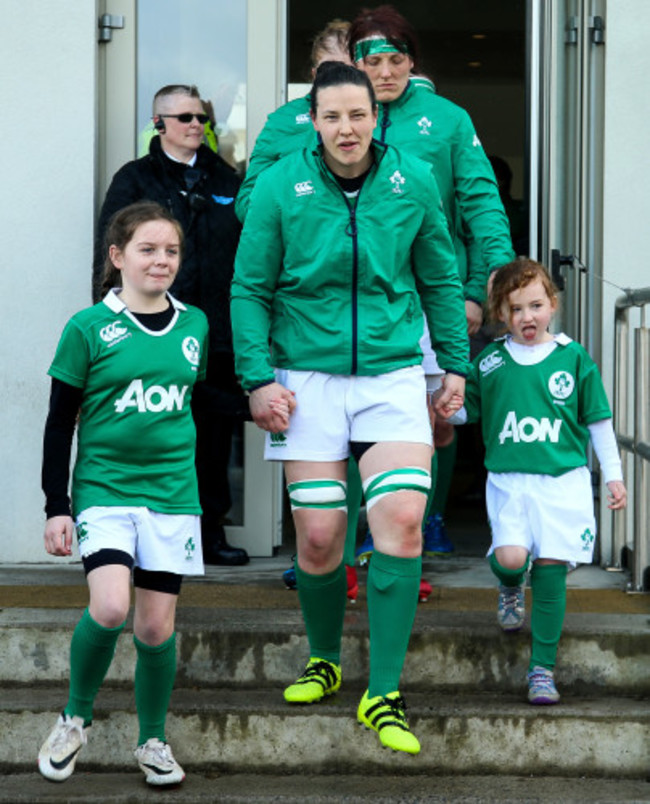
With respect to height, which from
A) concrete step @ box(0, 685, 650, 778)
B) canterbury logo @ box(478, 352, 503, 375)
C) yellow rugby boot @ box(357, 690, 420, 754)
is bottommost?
concrete step @ box(0, 685, 650, 778)

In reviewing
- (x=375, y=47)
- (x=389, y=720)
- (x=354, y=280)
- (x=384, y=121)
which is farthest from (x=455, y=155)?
(x=389, y=720)

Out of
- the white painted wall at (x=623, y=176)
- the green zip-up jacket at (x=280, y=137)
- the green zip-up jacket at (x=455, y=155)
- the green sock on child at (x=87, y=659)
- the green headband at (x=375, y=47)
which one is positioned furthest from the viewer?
the white painted wall at (x=623, y=176)

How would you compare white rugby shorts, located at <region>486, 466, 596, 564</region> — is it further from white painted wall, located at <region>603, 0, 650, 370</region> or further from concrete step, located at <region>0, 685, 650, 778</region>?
white painted wall, located at <region>603, 0, 650, 370</region>

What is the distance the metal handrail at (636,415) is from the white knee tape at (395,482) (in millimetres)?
1408

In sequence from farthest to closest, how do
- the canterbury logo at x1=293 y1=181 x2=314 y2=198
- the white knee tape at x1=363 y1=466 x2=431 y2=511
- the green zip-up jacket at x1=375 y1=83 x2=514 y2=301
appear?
1. the green zip-up jacket at x1=375 y1=83 x2=514 y2=301
2. the canterbury logo at x1=293 y1=181 x2=314 y2=198
3. the white knee tape at x1=363 y1=466 x2=431 y2=511

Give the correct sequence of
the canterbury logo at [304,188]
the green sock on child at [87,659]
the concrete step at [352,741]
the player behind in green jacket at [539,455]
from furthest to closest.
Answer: the player behind in green jacket at [539,455], the concrete step at [352,741], the canterbury logo at [304,188], the green sock on child at [87,659]

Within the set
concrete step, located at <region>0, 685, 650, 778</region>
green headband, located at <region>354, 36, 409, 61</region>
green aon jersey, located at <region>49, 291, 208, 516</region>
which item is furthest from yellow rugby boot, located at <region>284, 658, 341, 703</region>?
green headband, located at <region>354, 36, 409, 61</region>

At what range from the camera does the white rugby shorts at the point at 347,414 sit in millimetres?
4164

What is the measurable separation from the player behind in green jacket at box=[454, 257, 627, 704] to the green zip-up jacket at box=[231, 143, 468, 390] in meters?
0.52

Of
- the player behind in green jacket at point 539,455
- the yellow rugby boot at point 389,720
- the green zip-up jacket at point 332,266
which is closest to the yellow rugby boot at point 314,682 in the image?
the yellow rugby boot at point 389,720

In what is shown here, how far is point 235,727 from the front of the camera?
175 inches

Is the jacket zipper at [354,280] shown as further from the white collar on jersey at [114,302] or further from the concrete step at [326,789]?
the concrete step at [326,789]

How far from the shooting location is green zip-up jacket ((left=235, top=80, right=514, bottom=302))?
5.06 metres

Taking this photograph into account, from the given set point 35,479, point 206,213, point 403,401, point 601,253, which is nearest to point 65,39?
point 206,213
